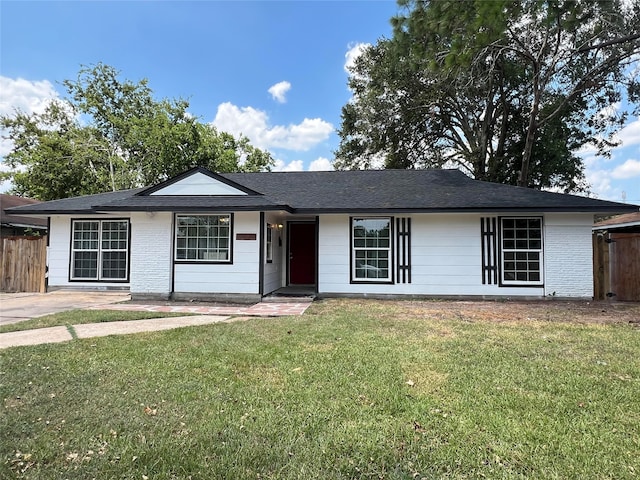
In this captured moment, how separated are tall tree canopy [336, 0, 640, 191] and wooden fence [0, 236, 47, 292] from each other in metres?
13.6

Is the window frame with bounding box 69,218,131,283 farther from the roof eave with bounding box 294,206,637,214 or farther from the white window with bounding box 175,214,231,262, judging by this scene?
the roof eave with bounding box 294,206,637,214

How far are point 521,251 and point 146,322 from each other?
932cm

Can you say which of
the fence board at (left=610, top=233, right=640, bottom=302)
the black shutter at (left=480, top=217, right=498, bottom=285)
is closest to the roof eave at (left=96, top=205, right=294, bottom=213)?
the black shutter at (left=480, top=217, right=498, bottom=285)

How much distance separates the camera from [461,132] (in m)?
22.1

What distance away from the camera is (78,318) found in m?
6.86

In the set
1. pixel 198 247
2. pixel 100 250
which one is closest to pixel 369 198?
pixel 198 247

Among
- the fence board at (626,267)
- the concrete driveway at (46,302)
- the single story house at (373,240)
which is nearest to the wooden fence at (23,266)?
the concrete driveway at (46,302)

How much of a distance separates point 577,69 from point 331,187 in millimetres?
12098

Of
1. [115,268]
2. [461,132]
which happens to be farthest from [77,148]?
[461,132]

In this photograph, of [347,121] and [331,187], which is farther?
[347,121]

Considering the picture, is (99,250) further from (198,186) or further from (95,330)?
(95,330)

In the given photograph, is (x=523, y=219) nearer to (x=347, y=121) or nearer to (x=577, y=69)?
(x=577, y=69)

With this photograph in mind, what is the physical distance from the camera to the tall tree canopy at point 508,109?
568 inches

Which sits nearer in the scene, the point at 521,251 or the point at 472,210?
the point at 472,210
